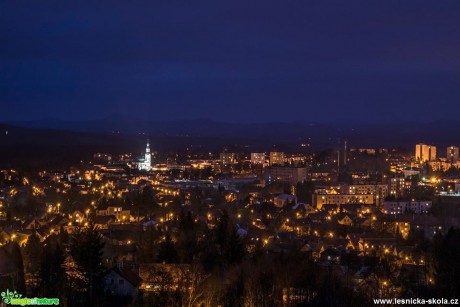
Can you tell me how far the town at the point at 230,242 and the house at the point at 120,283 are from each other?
14 mm

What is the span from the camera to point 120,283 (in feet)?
29.8

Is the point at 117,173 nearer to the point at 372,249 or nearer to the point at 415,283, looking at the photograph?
the point at 372,249

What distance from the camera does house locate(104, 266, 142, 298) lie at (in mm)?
9031

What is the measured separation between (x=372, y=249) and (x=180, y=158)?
45.6 meters

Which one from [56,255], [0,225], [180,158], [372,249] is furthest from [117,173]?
[56,255]

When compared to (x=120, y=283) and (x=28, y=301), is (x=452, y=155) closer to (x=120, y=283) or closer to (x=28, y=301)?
(x=120, y=283)

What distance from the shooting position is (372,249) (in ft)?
49.2

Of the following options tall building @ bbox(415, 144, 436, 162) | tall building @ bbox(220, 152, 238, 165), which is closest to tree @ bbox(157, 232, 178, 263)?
Answer: tall building @ bbox(415, 144, 436, 162)

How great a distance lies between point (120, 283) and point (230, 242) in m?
2.59

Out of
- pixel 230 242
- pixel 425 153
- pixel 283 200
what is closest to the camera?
pixel 230 242

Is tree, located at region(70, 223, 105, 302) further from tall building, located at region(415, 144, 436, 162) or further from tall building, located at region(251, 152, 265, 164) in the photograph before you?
tall building, located at region(251, 152, 265, 164)

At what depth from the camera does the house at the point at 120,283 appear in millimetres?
9031

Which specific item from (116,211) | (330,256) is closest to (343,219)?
(116,211)

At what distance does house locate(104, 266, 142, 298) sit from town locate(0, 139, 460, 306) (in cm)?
1
